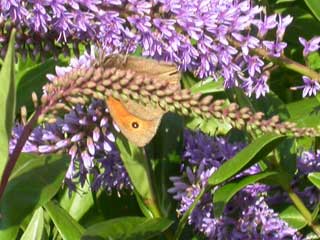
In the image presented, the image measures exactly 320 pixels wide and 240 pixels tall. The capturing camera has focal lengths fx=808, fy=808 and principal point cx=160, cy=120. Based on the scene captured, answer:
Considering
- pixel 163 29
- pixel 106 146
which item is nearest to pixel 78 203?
pixel 106 146

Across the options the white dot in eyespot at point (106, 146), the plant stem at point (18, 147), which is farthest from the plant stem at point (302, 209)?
the plant stem at point (18, 147)

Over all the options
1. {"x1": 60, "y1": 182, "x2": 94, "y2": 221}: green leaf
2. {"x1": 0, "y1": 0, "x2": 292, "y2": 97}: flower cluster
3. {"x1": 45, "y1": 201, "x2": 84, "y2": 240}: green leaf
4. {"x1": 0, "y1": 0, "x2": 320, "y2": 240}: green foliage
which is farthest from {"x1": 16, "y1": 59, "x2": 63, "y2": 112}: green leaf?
{"x1": 45, "y1": 201, "x2": 84, "y2": 240}: green leaf

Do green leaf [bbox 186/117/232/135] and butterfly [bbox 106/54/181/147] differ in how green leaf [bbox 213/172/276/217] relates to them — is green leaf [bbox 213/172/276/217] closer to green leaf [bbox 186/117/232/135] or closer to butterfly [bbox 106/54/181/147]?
butterfly [bbox 106/54/181/147]

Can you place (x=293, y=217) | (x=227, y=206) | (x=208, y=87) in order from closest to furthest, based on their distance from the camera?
(x=227, y=206) → (x=293, y=217) → (x=208, y=87)

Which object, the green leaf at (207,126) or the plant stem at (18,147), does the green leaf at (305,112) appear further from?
the plant stem at (18,147)

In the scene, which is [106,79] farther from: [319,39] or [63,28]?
[319,39]

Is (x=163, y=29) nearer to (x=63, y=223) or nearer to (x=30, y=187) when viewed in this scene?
(x=63, y=223)
